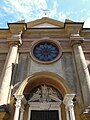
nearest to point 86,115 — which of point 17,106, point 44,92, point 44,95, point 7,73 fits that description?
point 44,95

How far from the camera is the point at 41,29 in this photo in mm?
14461

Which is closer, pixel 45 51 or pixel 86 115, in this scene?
pixel 86 115

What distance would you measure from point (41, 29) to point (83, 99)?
7.45 metres

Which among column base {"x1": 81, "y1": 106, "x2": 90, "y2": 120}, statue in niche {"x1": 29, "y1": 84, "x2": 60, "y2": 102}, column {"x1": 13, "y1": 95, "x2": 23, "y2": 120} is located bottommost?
column base {"x1": 81, "y1": 106, "x2": 90, "y2": 120}

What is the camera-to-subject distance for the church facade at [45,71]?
989 cm

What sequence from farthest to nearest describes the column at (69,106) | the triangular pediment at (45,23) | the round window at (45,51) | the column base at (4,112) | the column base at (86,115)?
the triangular pediment at (45,23), the round window at (45,51), the column at (69,106), the column base at (4,112), the column base at (86,115)

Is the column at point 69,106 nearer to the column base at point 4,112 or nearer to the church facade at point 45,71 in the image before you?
the church facade at point 45,71

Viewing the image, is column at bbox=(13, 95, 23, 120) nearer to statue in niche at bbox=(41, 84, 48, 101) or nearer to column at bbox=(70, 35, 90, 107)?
statue in niche at bbox=(41, 84, 48, 101)

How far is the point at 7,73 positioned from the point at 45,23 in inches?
274

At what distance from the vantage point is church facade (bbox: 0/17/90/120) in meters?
9.89

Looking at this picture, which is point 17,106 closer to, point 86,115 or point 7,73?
point 7,73

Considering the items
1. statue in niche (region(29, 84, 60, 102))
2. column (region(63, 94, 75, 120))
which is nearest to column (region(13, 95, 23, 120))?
statue in niche (region(29, 84, 60, 102))

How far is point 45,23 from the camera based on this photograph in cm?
1568

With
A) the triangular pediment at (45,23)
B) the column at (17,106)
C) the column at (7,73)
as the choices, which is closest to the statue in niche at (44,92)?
the column at (17,106)
